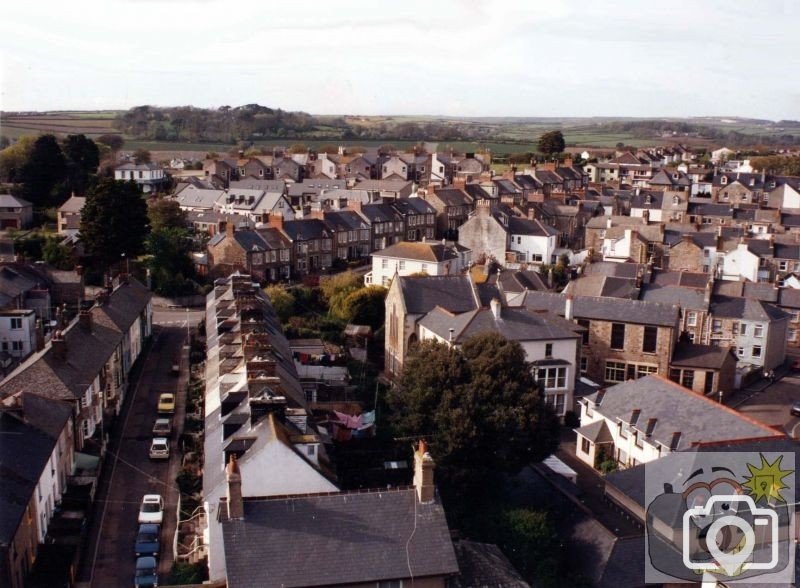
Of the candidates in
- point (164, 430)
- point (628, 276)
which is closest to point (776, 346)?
point (628, 276)

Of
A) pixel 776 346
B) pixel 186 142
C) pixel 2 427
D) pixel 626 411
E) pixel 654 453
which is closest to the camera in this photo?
pixel 2 427

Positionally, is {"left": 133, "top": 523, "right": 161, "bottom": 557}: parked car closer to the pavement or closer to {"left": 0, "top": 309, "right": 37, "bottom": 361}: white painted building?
the pavement

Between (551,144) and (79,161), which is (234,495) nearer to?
(79,161)

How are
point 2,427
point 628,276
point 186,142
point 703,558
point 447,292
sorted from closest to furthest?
point 703,558
point 2,427
point 447,292
point 628,276
point 186,142

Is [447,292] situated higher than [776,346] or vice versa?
[447,292]

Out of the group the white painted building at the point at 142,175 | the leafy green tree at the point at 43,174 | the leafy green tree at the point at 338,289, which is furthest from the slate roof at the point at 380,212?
the white painted building at the point at 142,175

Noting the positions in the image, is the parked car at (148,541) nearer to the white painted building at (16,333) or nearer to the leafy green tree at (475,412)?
the leafy green tree at (475,412)

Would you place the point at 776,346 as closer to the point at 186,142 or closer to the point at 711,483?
the point at 711,483
